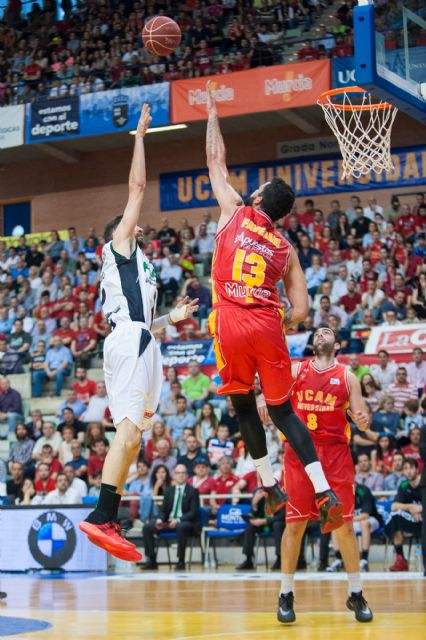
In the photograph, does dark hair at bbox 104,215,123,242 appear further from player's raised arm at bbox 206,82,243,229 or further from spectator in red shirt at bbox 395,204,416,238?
spectator in red shirt at bbox 395,204,416,238

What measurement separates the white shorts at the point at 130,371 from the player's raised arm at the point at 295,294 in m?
0.99

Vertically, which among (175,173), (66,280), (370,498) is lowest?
(370,498)

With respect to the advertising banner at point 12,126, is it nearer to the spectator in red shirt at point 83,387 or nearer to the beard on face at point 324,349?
the spectator in red shirt at point 83,387

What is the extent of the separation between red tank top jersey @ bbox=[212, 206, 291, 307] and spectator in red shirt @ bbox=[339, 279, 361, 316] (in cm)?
1169

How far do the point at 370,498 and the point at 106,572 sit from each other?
3905mm

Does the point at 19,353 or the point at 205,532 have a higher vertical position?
the point at 19,353

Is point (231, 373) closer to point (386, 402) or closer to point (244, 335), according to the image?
point (244, 335)

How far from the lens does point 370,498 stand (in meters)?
13.9

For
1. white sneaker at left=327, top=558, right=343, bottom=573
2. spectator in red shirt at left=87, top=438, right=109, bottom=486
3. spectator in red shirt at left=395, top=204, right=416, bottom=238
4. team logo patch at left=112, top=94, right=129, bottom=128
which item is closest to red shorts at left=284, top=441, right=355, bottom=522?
white sneaker at left=327, top=558, right=343, bottom=573

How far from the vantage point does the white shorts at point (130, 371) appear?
22.5 ft

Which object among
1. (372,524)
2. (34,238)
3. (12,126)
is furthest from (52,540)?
(34,238)

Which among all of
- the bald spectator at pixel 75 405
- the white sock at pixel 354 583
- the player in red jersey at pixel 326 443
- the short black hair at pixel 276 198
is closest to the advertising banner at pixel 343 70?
the bald spectator at pixel 75 405

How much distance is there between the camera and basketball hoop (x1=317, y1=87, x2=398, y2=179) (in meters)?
11.9

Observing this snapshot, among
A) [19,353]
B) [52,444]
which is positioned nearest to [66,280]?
[19,353]
